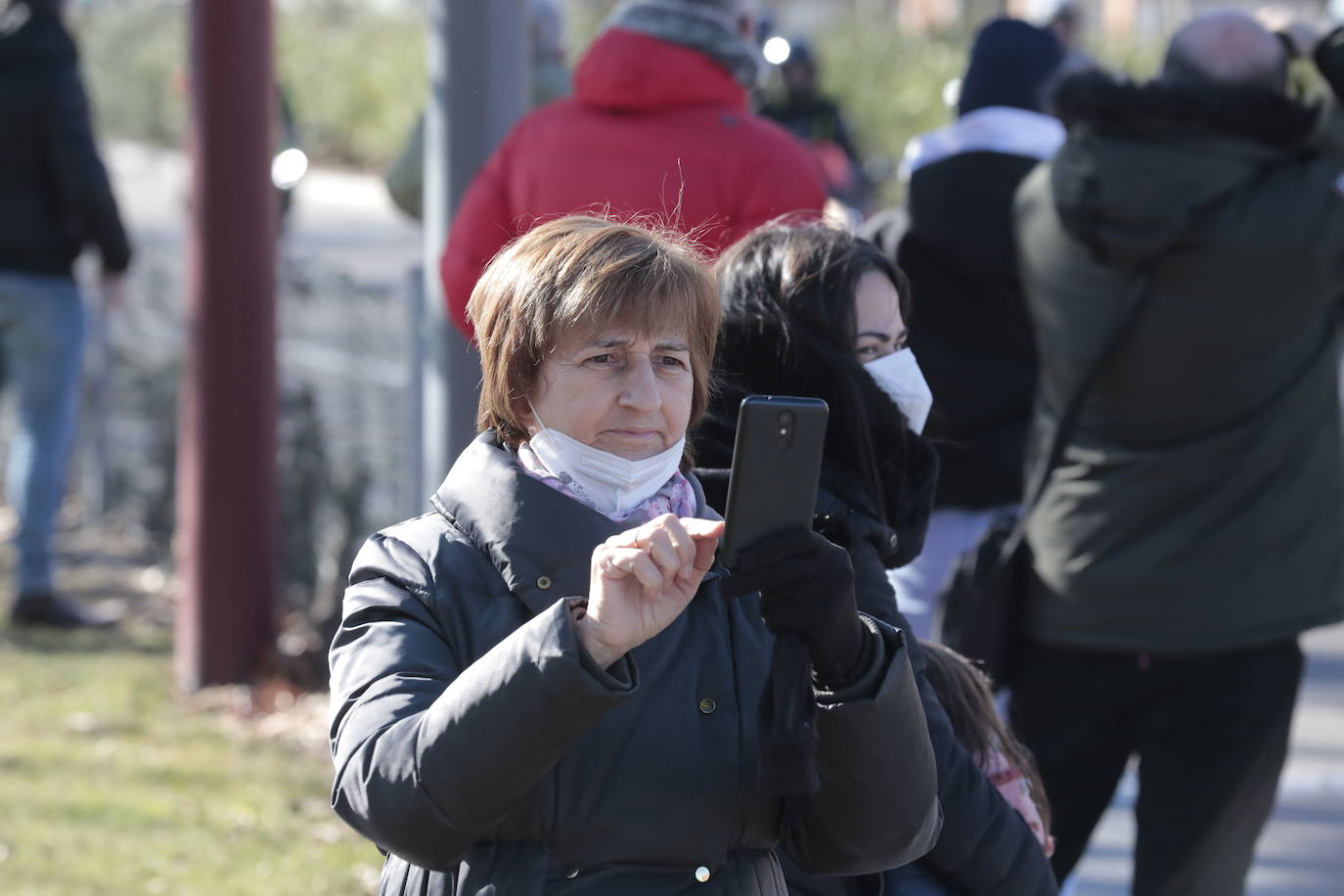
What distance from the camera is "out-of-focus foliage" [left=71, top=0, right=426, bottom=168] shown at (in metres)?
17.0

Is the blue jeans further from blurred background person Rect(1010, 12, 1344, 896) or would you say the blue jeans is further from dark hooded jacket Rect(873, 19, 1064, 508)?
blurred background person Rect(1010, 12, 1344, 896)

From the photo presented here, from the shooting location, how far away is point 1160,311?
343cm

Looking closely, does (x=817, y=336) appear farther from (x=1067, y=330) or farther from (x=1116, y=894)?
(x=1116, y=894)

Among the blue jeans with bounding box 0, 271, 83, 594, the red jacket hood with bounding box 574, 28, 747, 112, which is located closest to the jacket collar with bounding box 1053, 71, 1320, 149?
the red jacket hood with bounding box 574, 28, 747, 112

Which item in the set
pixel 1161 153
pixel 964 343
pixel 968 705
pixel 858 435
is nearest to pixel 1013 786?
pixel 968 705

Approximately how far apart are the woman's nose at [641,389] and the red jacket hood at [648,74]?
A: 78.1 inches

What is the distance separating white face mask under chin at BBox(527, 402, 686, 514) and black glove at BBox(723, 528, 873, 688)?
251mm

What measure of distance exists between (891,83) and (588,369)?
74.5 ft

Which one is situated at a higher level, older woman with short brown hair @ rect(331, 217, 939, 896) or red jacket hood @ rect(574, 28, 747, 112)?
red jacket hood @ rect(574, 28, 747, 112)

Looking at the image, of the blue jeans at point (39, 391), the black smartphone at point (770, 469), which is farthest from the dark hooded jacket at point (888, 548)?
the blue jeans at point (39, 391)

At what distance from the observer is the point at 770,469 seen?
1.78 meters

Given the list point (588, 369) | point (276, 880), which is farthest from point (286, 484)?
point (588, 369)

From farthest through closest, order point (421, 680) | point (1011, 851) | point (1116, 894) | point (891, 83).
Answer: point (891, 83) → point (1116, 894) → point (1011, 851) → point (421, 680)

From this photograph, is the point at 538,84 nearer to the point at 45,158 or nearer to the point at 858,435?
the point at 45,158
